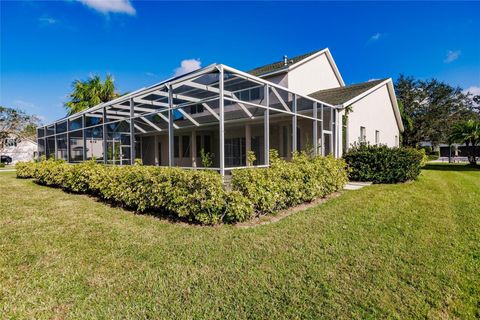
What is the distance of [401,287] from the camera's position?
296 centimetres

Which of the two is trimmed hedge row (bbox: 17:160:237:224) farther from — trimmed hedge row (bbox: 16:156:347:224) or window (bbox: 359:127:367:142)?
window (bbox: 359:127:367:142)

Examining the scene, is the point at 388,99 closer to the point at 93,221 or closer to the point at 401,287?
the point at 401,287

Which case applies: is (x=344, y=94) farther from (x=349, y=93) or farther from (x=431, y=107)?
(x=431, y=107)

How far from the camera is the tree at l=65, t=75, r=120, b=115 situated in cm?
1944

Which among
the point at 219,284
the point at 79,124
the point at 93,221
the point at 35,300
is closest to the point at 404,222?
the point at 219,284

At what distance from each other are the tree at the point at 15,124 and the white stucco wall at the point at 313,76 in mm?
39861

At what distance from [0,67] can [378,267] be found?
894 inches

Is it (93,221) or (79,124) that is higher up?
(79,124)

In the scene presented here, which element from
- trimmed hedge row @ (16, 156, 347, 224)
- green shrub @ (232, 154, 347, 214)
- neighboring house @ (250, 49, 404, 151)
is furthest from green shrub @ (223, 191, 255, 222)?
neighboring house @ (250, 49, 404, 151)

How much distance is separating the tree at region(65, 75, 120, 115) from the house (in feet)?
10.1

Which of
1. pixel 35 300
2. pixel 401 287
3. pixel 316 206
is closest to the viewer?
pixel 35 300

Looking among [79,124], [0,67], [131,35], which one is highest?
[131,35]

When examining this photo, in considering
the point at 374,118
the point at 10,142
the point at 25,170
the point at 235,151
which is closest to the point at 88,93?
the point at 25,170

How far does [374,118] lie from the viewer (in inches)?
593
